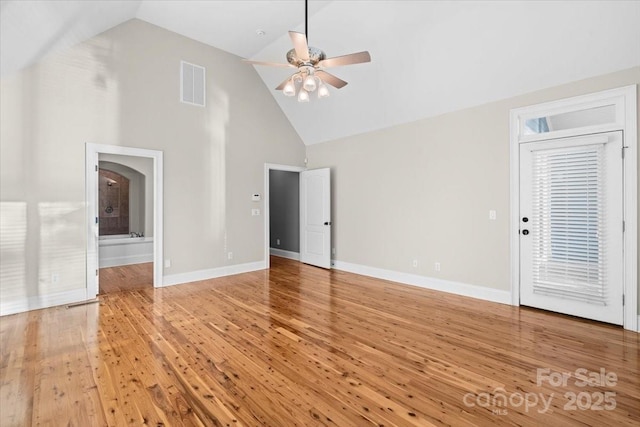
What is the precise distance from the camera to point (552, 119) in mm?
3883

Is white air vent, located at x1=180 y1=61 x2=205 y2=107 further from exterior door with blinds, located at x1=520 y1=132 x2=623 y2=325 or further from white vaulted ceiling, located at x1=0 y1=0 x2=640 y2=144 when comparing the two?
exterior door with blinds, located at x1=520 y1=132 x2=623 y2=325

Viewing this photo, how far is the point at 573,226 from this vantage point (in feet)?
12.2

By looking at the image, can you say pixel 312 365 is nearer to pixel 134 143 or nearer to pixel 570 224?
pixel 570 224

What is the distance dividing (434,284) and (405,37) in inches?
148

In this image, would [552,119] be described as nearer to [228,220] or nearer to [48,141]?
[228,220]

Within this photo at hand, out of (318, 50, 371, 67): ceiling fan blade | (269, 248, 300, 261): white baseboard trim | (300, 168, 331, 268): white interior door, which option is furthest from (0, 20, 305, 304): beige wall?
(318, 50, 371, 67): ceiling fan blade

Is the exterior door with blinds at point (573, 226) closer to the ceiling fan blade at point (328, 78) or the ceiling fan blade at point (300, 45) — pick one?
the ceiling fan blade at point (328, 78)

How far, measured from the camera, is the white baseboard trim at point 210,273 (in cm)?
521

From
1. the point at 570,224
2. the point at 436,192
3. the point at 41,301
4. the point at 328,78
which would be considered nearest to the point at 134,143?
the point at 41,301

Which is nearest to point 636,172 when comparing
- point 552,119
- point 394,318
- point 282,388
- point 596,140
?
point 596,140

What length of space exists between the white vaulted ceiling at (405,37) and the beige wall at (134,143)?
1.05ft

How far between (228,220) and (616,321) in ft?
19.1

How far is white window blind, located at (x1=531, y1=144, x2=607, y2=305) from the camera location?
3.55 meters

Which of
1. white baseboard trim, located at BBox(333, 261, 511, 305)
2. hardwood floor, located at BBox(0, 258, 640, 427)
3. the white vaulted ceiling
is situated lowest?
hardwood floor, located at BBox(0, 258, 640, 427)
